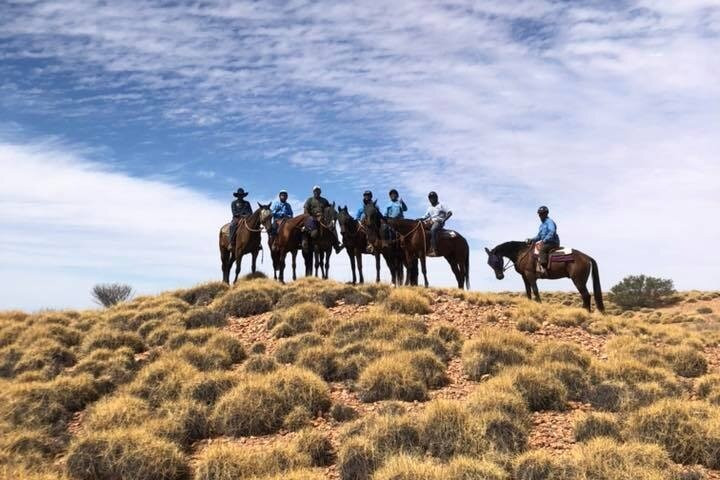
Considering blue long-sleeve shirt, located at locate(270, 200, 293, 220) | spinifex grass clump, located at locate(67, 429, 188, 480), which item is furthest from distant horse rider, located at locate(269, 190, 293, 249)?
spinifex grass clump, located at locate(67, 429, 188, 480)

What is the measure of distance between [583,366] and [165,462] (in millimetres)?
9333

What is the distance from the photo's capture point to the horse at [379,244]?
850 inches

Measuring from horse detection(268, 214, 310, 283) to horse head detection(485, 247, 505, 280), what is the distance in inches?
295

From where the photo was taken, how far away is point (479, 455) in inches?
365

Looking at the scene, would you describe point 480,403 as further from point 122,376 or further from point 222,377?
point 122,376

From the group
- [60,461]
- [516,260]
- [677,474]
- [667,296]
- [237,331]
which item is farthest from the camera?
[667,296]

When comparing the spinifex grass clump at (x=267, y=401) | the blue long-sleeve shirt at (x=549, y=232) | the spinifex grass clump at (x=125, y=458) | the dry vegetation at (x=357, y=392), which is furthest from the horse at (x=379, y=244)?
the spinifex grass clump at (x=125, y=458)

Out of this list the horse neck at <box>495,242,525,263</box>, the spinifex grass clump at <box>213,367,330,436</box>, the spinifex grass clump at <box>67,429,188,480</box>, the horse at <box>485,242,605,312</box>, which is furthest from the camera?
the horse neck at <box>495,242,525,263</box>

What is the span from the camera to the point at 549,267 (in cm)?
2130

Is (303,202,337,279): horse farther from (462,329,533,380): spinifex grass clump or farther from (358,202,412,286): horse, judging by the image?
(462,329,533,380): spinifex grass clump

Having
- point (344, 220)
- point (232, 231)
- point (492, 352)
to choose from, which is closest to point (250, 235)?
point (232, 231)

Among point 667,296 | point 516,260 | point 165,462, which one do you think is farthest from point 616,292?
point 165,462

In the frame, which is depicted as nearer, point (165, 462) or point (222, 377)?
point (165, 462)

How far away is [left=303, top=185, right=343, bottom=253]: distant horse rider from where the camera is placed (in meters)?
22.3
